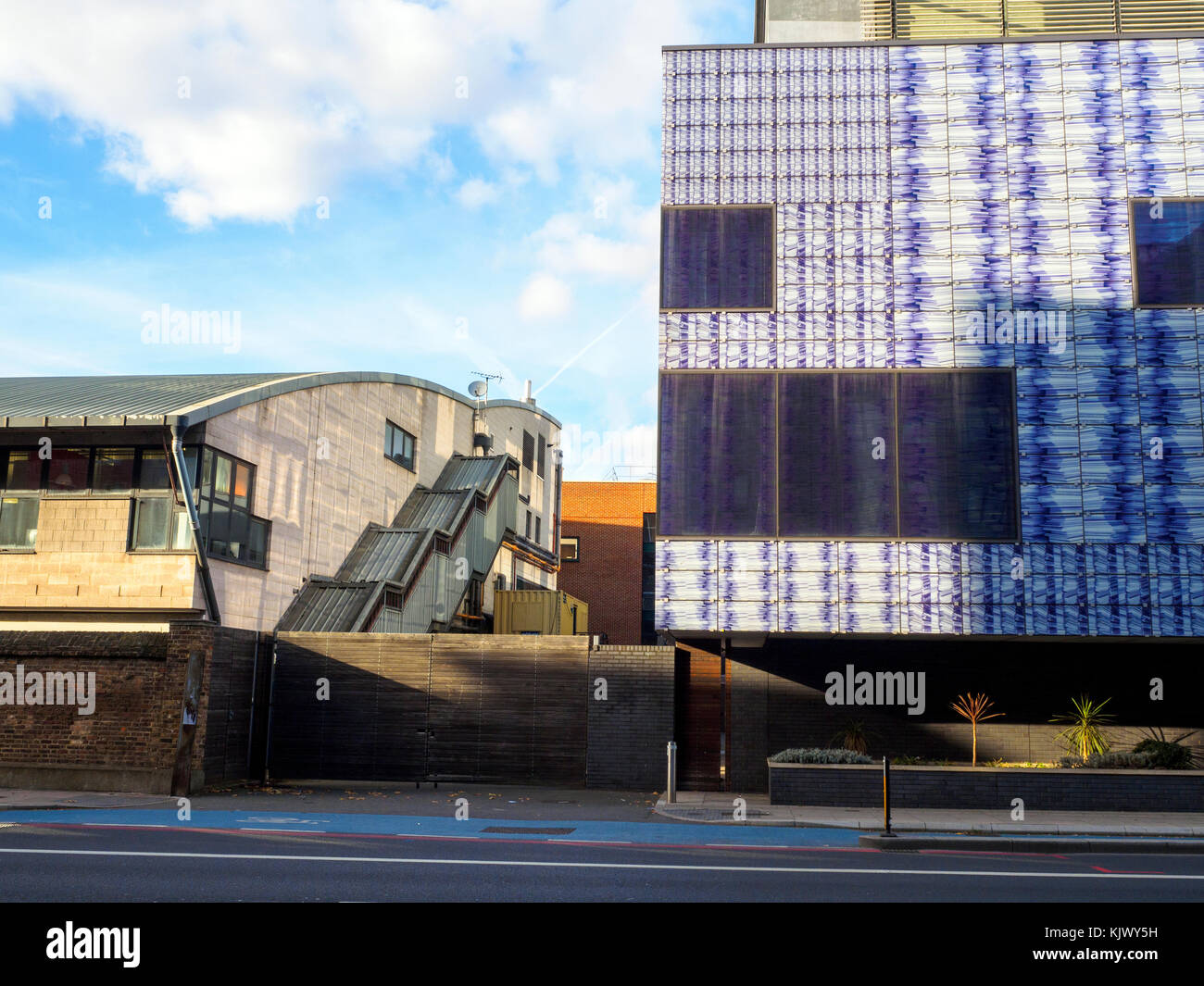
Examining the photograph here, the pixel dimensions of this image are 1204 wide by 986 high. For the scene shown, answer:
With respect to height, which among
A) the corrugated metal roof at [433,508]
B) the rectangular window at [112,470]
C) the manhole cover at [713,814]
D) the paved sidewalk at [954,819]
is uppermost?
the corrugated metal roof at [433,508]

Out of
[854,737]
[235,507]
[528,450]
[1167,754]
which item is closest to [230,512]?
[235,507]

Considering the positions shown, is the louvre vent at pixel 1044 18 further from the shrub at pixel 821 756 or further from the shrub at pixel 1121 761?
the shrub at pixel 821 756

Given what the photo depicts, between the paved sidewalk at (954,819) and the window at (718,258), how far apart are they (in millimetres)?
10074

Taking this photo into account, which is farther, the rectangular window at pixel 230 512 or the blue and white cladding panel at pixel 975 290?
the rectangular window at pixel 230 512

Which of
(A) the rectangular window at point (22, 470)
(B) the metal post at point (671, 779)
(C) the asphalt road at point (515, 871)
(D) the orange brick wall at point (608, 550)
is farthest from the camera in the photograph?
(D) the orange brick wall at point (608, 550)

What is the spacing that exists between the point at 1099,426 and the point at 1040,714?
599cm

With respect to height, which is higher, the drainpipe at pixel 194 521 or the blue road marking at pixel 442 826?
the drainpipe at pixel 194 521

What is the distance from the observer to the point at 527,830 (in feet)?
50.6

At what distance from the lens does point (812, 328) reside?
21.3 m

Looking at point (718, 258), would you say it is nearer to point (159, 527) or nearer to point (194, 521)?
point (194, 521)

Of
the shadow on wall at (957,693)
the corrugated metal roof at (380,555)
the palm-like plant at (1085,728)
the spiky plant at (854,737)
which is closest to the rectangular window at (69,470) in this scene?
the corrugated metal roof at (380,555)

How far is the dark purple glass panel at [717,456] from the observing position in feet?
68.4
